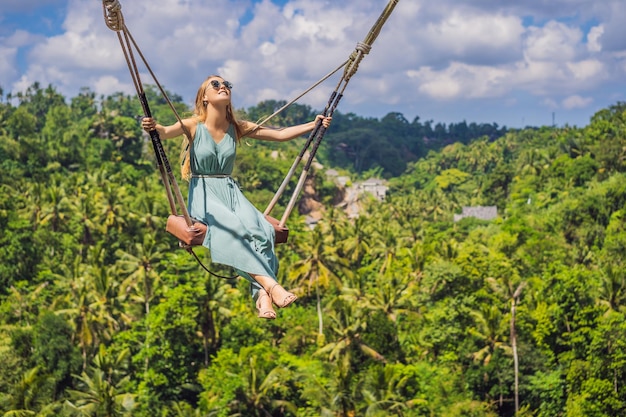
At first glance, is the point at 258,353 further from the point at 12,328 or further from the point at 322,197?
the point at 322,197

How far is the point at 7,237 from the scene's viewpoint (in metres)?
41.3

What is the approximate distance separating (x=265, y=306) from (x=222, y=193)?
3.30 ft

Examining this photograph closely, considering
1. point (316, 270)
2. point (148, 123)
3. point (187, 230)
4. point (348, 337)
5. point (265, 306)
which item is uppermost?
point (316, 270)

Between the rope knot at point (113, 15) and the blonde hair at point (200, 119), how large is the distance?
116 centimetres

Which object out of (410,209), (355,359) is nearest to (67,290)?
(355,359)

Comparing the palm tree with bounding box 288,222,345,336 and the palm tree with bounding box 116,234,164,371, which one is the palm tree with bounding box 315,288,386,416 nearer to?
the palm tree with bounding box 288,222,345,336

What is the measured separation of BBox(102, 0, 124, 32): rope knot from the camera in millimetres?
4527

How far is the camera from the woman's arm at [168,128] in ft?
16.8

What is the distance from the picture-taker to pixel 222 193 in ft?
18.6

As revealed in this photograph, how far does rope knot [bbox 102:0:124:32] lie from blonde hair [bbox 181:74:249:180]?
116 centimetres

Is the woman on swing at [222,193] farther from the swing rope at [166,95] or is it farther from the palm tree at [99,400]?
the palm tree at [99,400]

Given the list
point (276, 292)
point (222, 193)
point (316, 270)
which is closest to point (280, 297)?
point (276, 292)

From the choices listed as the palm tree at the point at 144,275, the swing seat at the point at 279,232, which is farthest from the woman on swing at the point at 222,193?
the palm tree at the point at 144,275

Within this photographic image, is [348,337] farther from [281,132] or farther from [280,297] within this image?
[280,297]
